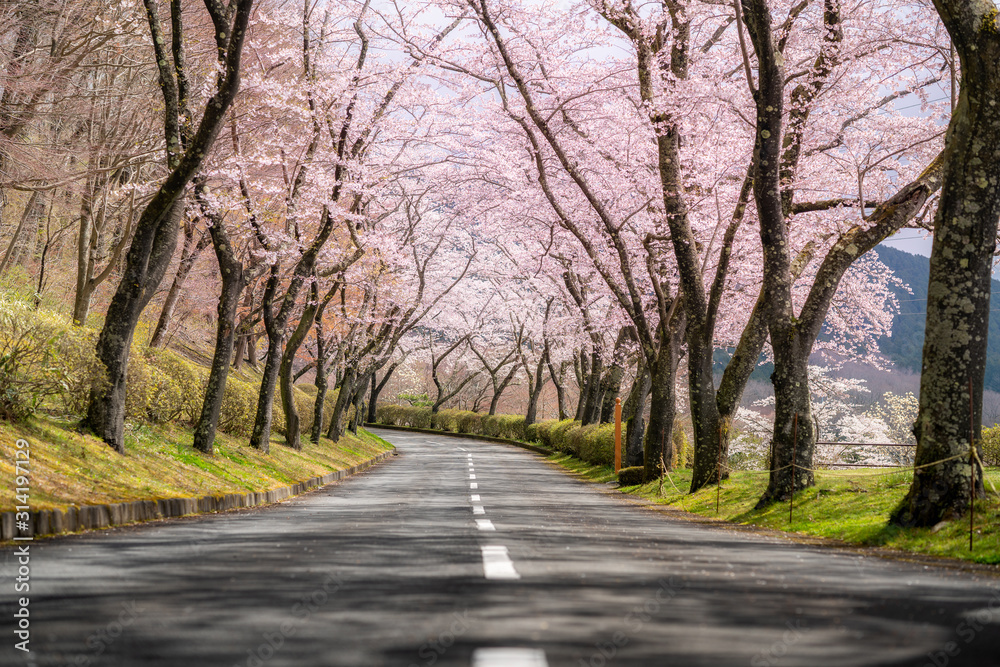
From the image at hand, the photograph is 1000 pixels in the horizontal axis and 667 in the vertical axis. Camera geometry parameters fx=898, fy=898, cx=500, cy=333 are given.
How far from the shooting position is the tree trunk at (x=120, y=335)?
12859 mm

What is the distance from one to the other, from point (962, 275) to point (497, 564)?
6.23 meters

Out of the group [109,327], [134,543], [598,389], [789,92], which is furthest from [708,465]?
[598,389]

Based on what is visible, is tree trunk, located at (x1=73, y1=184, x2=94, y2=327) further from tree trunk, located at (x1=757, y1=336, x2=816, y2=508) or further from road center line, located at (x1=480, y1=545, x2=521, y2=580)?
road center line, located at (x1=480, y1=545, x2=521, y2=580)

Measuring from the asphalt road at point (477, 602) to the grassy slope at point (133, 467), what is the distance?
1.58 metres

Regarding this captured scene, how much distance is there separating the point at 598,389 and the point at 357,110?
16815mm

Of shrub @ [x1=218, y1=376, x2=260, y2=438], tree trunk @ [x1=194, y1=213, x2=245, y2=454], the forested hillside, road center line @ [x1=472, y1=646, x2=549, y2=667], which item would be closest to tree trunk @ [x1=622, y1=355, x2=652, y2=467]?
shrub @ [x1=218, y1=376, x2=260, y2=438]

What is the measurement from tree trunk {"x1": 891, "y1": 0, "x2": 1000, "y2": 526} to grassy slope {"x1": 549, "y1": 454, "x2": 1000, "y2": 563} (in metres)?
0.40

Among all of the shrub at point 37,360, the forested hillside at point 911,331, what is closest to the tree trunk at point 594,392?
the shrub at point 37,360

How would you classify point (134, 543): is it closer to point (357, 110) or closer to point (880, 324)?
point (357, 110)

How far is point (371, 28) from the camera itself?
71.9ft

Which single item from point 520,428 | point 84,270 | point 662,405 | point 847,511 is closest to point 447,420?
point 520,428

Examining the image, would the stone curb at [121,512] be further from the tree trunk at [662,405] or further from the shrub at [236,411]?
the tree trunk at [662,405]

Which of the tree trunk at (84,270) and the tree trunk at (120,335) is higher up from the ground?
the tree trunk at (84,270)

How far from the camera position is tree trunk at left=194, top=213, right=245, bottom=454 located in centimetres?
1716
